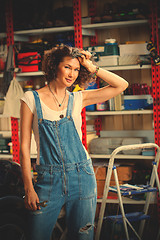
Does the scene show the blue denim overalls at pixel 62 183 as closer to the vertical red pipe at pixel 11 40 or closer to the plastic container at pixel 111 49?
the plastic container at pixel 111 49

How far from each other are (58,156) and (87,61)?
56 centimetres

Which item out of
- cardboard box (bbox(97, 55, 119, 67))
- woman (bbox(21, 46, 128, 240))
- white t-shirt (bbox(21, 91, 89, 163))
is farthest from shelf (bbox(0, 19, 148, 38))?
white t-shirt (bbox(21, 91, 89, 163))

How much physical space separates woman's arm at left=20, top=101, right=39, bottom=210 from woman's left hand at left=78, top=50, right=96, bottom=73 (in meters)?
0.41

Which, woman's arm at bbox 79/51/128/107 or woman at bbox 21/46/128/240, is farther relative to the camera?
woman's arm at bbox 79/51/128/107

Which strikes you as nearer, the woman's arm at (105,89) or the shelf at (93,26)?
the woman's arm at (105,89)

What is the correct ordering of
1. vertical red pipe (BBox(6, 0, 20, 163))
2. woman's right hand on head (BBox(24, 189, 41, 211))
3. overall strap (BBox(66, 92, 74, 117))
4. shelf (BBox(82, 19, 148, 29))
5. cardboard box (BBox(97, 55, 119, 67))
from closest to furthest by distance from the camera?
1. woman's right hand on head (BBox(24, 189, 41, 211))
2. overall strap (BBox(66, 92, 74, 117))
3. shelf (BBox(82, 19, 148, 29))
4. cardboard box (BBox(97, 55, 119, 67))
5. vertical red pipe (BBox(6, 0, 20, 163))

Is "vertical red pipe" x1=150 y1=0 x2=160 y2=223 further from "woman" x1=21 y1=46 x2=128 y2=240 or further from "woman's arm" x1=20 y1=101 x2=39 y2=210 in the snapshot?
"woman's arm" x1=20 y1=101 x2=39 y2=210

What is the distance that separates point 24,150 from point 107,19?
8.60 ft

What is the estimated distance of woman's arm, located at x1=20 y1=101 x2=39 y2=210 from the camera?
Answer: 1.85 metres

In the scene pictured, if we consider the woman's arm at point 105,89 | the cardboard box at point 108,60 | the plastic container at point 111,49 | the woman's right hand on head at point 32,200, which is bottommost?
the woman's right hand on head at point 32,200

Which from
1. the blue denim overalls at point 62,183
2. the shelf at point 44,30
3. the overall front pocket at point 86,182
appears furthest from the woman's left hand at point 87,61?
the shelf at point 44,30

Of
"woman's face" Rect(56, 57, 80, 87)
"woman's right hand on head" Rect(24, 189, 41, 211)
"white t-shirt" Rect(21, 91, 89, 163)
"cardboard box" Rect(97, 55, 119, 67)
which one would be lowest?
"woman's right hand on head" Rect(24, 189, 41, 211)

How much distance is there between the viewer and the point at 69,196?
1.87 meters

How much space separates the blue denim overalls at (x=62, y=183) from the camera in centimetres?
186
